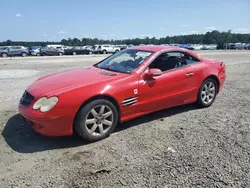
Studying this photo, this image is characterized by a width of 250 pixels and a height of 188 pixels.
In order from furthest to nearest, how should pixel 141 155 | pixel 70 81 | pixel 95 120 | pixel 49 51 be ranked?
pixel 49 51 → pixel 70 81 → pixel 95 120 → pixel 141 155

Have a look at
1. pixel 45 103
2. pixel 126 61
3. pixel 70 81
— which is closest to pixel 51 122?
pixel 45 103

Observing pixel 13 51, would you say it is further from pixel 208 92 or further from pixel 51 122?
pixel 51 122

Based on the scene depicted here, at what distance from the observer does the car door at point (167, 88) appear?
Result: 4.25 metres

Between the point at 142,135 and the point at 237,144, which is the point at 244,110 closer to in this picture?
the point at 237,144

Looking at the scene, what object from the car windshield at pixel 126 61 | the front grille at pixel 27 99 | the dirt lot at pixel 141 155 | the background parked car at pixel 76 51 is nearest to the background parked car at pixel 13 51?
the background parked car at pixel 76 51

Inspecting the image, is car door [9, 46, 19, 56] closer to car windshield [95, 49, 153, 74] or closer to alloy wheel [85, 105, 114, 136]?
car windshield [95, 49, 153, 74]

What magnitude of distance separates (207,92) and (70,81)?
3.15m

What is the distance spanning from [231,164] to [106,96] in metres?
2.03

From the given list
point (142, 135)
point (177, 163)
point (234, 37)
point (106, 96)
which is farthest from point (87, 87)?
point (234, 37)

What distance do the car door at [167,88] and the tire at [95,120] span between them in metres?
0.66

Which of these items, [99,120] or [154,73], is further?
[154,73]

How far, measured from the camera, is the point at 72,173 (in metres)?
2.93

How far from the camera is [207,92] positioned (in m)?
5.38

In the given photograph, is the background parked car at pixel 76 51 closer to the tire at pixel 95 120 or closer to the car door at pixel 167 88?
the car door at pixel 167 88
